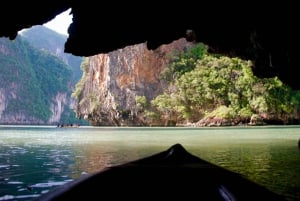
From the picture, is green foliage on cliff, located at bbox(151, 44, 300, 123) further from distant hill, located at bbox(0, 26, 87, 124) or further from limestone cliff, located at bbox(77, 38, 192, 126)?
distant hill, located at bbox(0, 26, 87, 124)

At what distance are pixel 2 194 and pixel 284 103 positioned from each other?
52107 millimetres

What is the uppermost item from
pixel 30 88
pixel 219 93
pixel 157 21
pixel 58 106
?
pixel 30 88

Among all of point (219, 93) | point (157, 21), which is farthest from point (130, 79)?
point (157, 21)

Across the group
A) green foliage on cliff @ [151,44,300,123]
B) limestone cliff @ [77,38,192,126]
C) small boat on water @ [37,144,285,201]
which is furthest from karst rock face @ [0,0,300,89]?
limestone cliff @ [77,38,192,126]

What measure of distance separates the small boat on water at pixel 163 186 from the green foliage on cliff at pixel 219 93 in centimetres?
5051

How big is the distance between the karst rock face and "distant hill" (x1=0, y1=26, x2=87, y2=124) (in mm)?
125787

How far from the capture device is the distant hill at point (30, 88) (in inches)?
5305

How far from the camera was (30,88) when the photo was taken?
140 metres

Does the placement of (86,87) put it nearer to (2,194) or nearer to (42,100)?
(42,100)

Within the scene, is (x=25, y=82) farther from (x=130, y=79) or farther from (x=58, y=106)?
(x=130, y=79)

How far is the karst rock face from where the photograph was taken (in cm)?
828

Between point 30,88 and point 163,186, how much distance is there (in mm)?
142392

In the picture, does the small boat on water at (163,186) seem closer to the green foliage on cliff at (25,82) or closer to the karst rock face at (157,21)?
the karst rock face at (157,21)

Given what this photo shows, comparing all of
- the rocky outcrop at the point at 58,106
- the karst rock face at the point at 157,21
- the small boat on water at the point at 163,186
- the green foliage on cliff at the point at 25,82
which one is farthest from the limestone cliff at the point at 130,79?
the rocky outcrop at the point at 58,106
